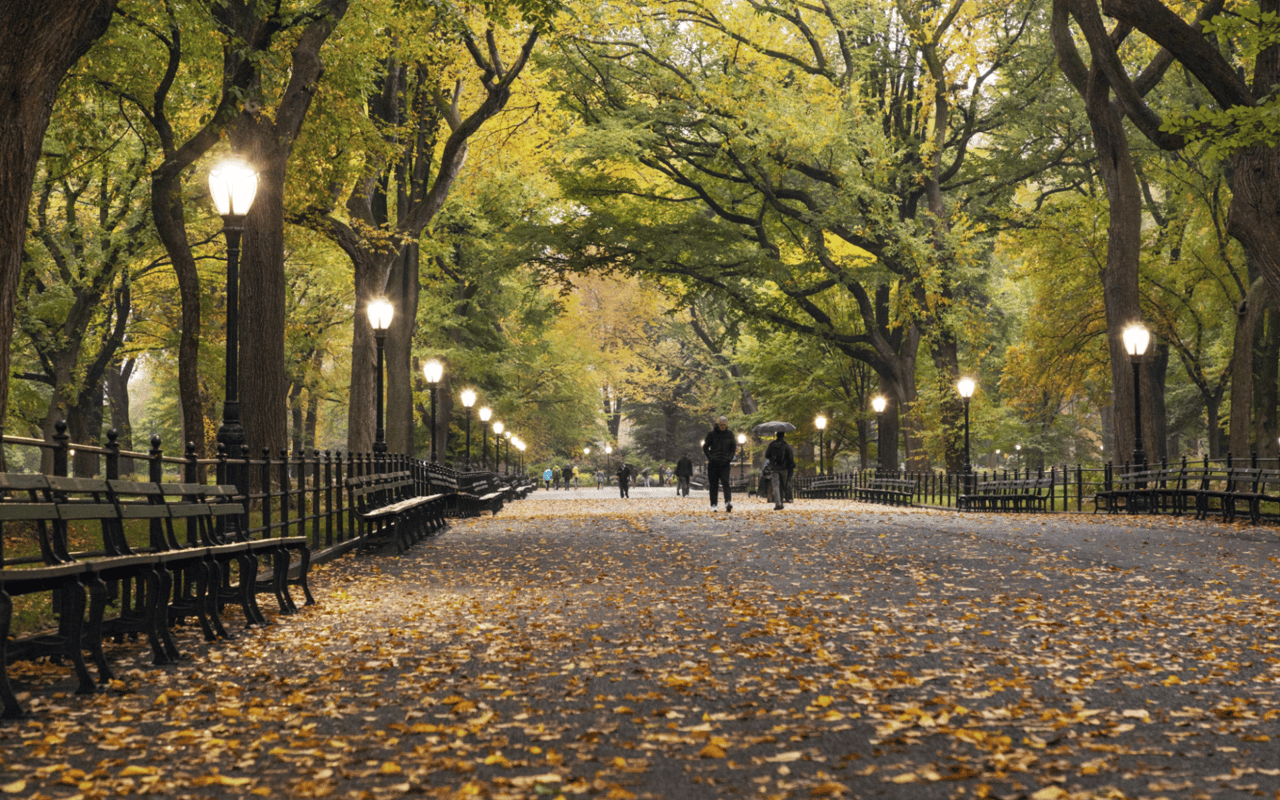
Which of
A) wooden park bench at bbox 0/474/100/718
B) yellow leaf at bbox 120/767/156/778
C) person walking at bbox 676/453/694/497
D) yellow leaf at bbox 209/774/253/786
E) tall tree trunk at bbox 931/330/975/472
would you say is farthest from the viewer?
person walking at bbox 676/453/694/497

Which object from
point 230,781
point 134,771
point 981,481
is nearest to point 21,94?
point 134,771

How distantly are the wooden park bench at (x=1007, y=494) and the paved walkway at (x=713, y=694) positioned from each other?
→ 15.0 metres

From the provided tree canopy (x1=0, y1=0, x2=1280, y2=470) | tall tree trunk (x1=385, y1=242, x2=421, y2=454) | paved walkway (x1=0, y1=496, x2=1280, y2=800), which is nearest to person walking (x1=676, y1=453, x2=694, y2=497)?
tree canopy (x1=0, y1=0, x2=1280, y2=470)

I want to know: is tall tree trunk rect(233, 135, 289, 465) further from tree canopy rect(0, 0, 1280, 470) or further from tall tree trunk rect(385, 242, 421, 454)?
tall tree trunk rect(385, 242, 421, 454)

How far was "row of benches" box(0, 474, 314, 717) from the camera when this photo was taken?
20.0 ft

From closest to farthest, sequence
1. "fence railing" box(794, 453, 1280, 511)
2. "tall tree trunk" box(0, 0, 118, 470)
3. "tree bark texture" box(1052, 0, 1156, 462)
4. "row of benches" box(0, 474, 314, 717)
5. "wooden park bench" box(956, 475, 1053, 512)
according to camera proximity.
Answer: "row of benches" box(0, 474, 314, 717)
"tall tree trunk" box(0, 0, 118, 470)
"tree bark texture" box(1052, 0, 1156, 462)
"fence railing" box(794, 453, 1280, 511)
"wooden park bench" box(956, 475, 1053, 512)

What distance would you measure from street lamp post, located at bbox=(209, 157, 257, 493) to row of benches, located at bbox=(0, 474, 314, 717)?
154 cm

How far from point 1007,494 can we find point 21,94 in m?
24.7

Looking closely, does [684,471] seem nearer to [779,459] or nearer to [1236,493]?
[779,459]

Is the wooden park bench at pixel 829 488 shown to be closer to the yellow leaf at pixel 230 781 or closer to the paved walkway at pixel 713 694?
the paved walkway at pixel 713 694

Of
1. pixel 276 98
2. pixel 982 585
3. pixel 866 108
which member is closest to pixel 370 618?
pixel 982 585

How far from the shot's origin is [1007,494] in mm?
29094

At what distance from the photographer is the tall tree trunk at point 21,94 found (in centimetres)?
870

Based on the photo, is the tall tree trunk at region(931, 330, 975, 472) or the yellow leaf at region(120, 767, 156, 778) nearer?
the yellow leaf at region(120, 767, 156, 778)
